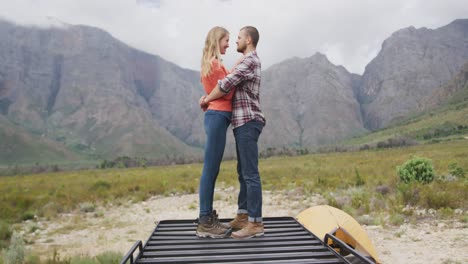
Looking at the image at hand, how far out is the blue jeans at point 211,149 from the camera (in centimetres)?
498

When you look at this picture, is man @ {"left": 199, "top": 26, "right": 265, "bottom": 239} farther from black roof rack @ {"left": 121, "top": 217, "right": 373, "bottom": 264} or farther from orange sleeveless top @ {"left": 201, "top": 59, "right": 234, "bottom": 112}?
black roof rack @ {"left": 121, "top": 217, "right": 373, "bottom": 264}

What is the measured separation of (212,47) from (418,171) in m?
15.0

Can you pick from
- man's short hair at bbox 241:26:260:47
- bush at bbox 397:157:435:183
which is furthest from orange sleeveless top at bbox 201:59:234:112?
bush at bbox 397:157:435:183

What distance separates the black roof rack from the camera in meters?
3.79

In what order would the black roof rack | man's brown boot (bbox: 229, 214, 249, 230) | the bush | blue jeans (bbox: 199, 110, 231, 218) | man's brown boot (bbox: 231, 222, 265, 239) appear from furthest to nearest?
the bush → man's brown boot (bbox: 229, 214, 249, 230) → blue jeans (bbox: 199, 110, 231, 218) → man's brown boot (bbox: 231, 222, 265, 239) → the black roof rack

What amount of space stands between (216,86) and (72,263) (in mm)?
5412

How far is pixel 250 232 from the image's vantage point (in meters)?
4.79

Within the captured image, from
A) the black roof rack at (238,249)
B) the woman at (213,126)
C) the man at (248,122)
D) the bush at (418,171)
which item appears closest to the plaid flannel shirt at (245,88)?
the man at (248,122)

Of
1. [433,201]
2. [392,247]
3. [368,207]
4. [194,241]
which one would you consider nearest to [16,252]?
[194,241]

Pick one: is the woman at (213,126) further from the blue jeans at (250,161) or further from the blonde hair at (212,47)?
the blue jeans at (250,161)

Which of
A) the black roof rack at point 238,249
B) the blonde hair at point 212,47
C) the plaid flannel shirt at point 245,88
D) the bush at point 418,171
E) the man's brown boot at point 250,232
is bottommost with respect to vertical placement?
the black roof rack at point 238,249

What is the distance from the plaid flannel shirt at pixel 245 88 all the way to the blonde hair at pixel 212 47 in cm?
41

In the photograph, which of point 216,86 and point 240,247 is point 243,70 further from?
point 240,247

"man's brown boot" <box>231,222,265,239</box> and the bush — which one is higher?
the bush
